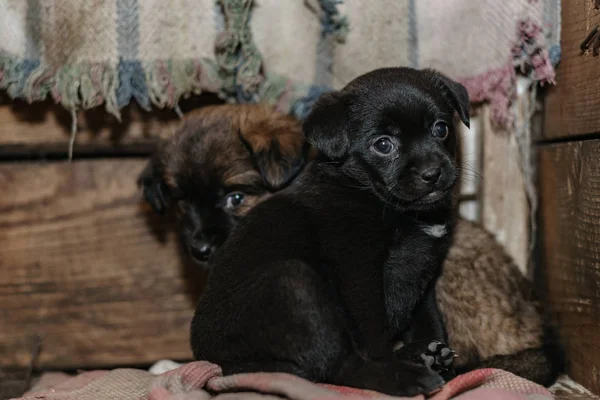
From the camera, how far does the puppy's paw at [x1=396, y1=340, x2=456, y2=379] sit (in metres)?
2.20

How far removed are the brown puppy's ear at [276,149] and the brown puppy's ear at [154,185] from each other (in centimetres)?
42

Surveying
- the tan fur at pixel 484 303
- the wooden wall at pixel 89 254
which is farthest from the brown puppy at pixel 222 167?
the tan fur at pixel 484 303

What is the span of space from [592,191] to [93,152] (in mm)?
2173

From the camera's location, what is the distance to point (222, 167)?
9.50 feet

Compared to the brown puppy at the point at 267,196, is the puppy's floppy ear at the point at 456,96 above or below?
above

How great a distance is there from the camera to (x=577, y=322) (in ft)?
8.27

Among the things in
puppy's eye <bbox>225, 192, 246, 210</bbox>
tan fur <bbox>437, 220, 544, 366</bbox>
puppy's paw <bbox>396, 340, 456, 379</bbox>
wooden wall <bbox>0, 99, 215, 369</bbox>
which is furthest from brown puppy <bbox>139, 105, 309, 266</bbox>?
puppy's paw <bbox>396, 340, 456, 379</bbox>

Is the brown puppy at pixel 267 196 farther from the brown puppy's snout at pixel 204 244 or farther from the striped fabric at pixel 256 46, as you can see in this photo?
the striped fabric at pixel 256 46

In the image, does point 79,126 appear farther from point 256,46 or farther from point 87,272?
point 256,46

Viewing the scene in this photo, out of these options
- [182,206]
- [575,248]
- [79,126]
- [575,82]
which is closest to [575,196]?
[575,248]

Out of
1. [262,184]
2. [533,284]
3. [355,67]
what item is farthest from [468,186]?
[262,184]

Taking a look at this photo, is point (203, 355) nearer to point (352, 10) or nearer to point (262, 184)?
point (262, 184)

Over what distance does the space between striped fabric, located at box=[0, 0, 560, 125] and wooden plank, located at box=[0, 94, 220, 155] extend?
0.23 m

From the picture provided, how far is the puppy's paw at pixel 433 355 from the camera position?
86.7 inches
